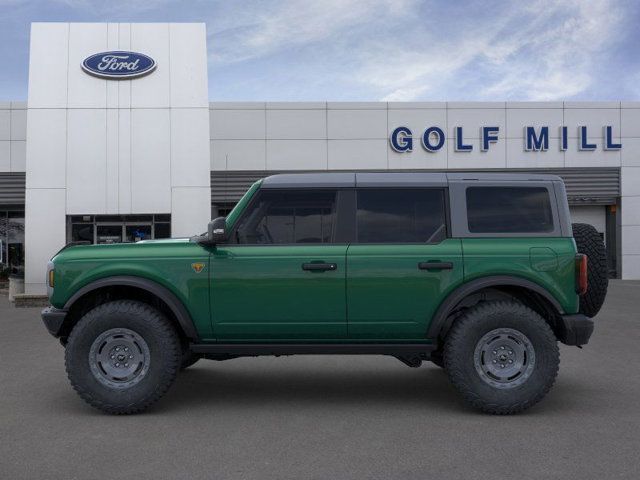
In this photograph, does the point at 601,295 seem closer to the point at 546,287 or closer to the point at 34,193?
the point at 546,287

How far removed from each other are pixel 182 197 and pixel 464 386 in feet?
56.5

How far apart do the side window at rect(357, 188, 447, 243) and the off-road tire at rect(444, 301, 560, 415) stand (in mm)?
818

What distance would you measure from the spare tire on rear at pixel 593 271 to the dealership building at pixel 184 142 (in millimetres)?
16716

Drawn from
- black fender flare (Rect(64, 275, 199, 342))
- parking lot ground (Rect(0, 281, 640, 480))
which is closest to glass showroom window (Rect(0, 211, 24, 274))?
parking lot ground (Rect(0, 281, 640, 480))

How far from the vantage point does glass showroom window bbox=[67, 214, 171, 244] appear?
Answer: 2281cm

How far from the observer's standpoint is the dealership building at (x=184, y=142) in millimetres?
21781

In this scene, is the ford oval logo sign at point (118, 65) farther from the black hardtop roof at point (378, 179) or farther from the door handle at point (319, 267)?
the door handle at point (319, 267)

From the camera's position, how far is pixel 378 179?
6262 millimetres

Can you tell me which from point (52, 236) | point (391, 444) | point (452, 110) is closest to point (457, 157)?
point (452, 110)

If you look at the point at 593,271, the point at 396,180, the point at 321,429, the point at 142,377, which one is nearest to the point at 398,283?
the point at 396,180

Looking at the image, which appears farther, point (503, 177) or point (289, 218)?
point (503, 177)

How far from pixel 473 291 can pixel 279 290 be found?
1629 mm

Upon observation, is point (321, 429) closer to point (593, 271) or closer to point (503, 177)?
point (503, 177)

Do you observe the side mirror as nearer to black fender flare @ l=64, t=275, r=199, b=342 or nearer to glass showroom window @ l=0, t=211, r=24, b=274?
black fender flare @ l=64, t=275, r=199, b=342
